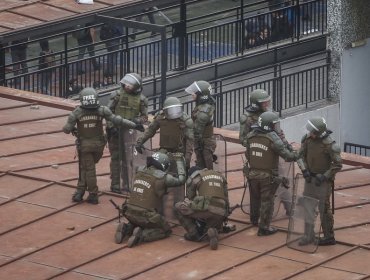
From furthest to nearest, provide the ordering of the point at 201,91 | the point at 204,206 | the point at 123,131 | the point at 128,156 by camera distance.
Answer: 1. the point at 128,156
2. the point at 123,131
3. the point at 201,91
4. the point at 204,206

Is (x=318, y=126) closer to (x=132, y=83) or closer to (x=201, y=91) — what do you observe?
(x=201, y=91)

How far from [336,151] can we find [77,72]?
10463 mm

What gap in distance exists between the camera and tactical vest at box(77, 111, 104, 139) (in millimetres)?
21750

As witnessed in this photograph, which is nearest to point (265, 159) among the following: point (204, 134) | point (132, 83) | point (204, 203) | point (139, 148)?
point (204, 203)

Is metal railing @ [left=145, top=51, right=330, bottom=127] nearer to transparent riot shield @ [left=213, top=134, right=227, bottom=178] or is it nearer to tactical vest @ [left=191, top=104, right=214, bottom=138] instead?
transparent riot shield @ [left=213, top=134, right=227, bottom=178]

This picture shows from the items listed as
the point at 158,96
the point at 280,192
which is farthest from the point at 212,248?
the point at 158,96

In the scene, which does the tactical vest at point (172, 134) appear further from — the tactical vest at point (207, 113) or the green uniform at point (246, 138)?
the green uniform at point (246, 138)

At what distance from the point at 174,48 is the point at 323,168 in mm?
11927

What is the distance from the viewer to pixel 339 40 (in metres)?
31.0

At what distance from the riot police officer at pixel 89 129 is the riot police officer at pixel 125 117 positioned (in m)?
0.33

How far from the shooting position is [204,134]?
73.4 feet

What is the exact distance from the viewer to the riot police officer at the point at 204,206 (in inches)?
803

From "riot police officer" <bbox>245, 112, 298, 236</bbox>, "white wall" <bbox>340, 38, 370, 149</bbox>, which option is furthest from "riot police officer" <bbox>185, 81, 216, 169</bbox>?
"white wall" <bbox>340, 38, 370, 149</bbox>

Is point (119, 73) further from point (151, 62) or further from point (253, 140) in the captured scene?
point (253, 140)
